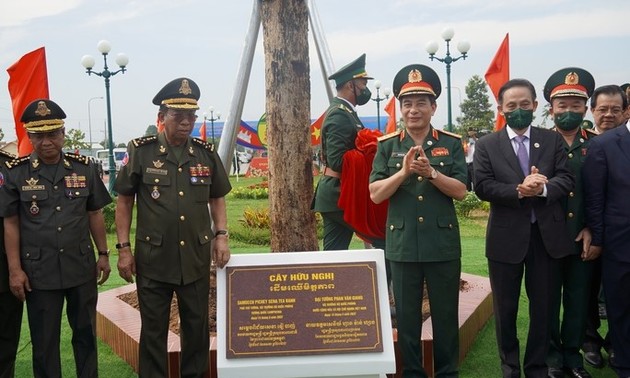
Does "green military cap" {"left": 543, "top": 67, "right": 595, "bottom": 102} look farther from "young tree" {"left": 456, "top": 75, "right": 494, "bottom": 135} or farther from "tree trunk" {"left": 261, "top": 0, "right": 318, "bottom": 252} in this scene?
"young tree" {"left": 456, "top": 75, "right": 494, "bottom": 135}

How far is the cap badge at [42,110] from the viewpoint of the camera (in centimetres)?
289

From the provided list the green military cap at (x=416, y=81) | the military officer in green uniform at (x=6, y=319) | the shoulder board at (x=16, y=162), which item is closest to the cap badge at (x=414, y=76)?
the green military cap at (x=416, y=81)

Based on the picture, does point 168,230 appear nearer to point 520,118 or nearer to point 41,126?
point 41,126

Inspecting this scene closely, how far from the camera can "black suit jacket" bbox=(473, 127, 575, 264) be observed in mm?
2980

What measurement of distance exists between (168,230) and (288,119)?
4.59 feet

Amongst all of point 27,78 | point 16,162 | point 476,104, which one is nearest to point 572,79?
point 16,162

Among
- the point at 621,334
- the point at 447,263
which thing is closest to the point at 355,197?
the point at 447,263

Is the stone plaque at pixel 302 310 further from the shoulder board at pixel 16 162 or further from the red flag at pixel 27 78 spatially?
the red flag at pixel 27 78

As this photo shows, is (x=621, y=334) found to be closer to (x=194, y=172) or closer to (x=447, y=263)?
(x=447, y=263)

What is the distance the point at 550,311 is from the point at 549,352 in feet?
1.51

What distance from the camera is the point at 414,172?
287 cm

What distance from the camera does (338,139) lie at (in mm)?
3775

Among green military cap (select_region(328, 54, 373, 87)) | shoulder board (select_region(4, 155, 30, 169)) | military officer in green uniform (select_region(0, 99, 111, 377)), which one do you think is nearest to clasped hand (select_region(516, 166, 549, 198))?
green military cap (select_region(328, 54, 373, 87))

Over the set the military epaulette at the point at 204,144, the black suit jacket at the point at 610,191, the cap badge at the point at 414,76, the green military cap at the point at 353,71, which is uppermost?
the green military cap at the point at 353,71
